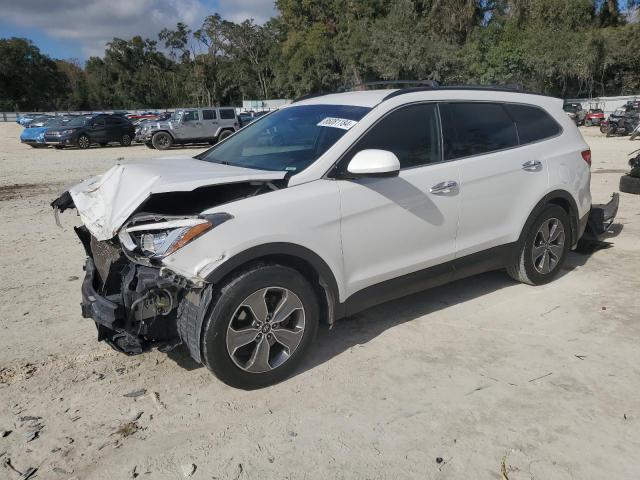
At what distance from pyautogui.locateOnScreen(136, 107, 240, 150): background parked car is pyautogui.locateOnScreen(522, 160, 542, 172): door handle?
2117cm

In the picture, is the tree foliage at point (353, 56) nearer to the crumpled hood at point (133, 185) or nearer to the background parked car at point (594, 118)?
the background parked car at point (594, 118)

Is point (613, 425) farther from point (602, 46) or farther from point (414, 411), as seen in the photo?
point (602, 46)

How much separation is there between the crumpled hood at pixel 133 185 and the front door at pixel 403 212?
63 cm

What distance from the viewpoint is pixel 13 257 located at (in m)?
6.51

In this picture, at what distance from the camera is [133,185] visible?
11.9 ft

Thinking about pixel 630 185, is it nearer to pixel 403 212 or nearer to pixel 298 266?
pixel 403 212

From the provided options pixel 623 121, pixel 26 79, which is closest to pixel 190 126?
pixel 623 121

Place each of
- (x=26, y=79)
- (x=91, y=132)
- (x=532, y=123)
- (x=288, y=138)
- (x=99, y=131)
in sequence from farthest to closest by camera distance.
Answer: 1. (x=26, y=79)
2. (x=99, y=131)
3. (x=91, y=132)
4. (x=532, y=123)
5. (x=288, y=138)

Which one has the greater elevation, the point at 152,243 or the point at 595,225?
the point at 152,243

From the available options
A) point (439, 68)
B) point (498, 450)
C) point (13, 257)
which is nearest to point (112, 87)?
point (439, 68)

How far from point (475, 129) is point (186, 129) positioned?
71.0 ft

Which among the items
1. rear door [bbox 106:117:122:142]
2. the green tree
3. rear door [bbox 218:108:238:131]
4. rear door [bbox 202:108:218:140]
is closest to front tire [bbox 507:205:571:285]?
rear door [bbox 202:108:218:140]

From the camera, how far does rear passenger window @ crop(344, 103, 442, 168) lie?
13.0 ft

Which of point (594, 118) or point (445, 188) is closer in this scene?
point (445, 188)
